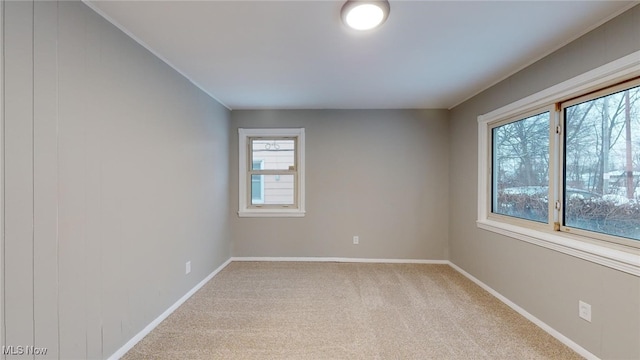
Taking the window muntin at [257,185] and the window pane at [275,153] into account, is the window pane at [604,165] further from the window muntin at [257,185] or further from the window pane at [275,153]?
the window muntin at [257,185]

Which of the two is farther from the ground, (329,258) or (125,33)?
(125,33)

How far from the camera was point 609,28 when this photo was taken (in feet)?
5.69

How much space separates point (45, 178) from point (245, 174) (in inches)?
109

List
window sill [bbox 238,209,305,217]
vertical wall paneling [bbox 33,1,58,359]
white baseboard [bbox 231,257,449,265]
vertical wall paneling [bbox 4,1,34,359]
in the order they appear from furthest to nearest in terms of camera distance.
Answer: window sill [bbox 238,209,305,217], white baseboard [bbox 231,257,449,265], vertical wall paneling [bbox 33,1,58,359], vertical wall paneling [bbox 4,1,34,359]

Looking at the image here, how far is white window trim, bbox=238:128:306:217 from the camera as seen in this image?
160 inches

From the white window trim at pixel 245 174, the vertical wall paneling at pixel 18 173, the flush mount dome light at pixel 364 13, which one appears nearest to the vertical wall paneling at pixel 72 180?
the vertical wall paneling at pixel 18 173

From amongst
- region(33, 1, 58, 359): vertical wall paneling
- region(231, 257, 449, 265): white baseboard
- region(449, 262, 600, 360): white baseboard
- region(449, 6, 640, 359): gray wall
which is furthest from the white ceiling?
region(231, 257, 449, 265): white baseboard

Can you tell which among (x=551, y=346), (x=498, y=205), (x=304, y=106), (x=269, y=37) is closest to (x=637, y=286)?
(x=551, y=346)

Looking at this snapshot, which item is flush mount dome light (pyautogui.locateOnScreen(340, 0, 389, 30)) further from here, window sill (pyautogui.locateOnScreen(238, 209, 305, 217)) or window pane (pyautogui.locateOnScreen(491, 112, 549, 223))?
window sill (pyautogui.locateOnScreen(238, 209, 305, 217))

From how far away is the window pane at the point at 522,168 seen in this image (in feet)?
7.96

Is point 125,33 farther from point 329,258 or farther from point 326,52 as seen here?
point 329,258

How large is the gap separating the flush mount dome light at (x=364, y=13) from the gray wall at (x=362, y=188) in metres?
2.36

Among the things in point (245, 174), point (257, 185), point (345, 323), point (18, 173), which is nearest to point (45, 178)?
point (18, 173)

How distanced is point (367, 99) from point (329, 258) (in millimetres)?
2385
